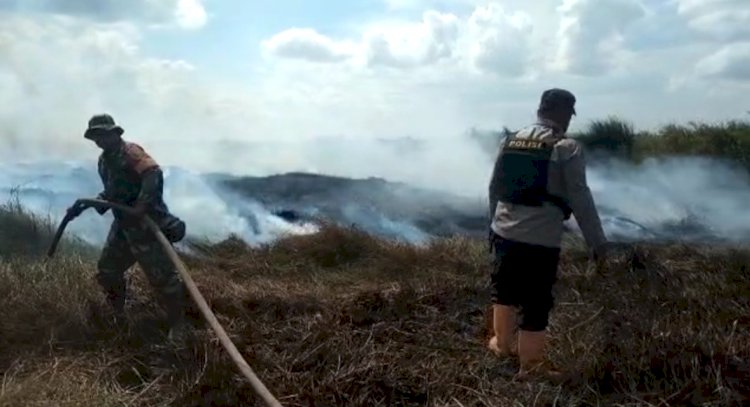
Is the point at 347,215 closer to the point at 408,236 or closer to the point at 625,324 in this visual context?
the point at 408,236

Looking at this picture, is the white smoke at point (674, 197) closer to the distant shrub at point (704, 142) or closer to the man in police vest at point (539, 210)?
the distant shrub at point (704, 142)

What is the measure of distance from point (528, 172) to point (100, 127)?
9.54ft

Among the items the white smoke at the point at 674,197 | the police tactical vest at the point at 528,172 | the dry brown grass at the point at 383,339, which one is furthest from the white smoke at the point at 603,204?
the police tactical vest at the point at 528,172

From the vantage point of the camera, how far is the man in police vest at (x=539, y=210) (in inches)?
213

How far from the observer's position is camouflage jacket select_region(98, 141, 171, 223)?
641cm

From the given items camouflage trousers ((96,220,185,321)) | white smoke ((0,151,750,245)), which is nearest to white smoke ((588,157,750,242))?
white smoke ((0,151,750,245))

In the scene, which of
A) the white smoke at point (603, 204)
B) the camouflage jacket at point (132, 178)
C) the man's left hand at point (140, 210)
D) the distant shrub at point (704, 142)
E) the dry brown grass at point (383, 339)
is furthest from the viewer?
the distant shrub at point (704, 142)

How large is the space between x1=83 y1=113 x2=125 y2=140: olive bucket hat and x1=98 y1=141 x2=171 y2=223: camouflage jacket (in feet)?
0.44

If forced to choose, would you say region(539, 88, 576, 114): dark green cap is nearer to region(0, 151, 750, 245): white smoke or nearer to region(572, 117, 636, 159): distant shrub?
region(0, 151, 750, 245): white smoke

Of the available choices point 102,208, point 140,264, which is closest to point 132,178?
point 102,208

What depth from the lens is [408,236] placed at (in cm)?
1283

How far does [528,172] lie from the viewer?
5.52m

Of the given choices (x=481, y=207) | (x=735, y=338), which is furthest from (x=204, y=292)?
(x=481, y=207)

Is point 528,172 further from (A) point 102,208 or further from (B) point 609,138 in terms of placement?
(B) point 609,138
